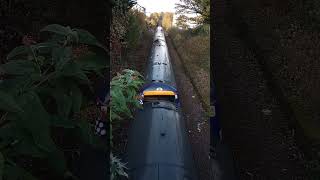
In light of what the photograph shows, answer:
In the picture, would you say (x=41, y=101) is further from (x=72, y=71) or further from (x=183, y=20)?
(x=183, y=20)

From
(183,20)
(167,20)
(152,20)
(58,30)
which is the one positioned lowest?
(58,30)

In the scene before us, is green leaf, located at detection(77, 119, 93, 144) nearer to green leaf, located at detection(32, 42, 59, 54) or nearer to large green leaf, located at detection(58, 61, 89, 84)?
large green leaf, located at detection(58, 61, 89, 84)

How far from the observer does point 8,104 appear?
1268 mm

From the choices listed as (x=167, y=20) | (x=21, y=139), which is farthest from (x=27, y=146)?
(x=167, y=20)

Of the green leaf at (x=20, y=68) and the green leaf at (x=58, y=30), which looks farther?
the green leaf at (x=58, y=30)

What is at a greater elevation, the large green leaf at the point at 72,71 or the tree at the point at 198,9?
the tree at the point at 198,9

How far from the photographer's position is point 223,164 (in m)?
6.28

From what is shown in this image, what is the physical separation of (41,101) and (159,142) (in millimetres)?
2988

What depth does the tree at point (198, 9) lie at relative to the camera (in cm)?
1703

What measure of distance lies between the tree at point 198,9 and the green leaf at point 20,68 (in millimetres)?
15473

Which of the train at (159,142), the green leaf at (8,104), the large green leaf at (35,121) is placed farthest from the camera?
the train at (159,142)

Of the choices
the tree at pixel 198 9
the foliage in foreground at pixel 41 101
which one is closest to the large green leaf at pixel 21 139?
the foliage in foreground at pixel 41 101

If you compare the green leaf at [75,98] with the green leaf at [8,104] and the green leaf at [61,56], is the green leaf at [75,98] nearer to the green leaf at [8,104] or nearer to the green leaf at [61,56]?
the green leaf at [61,56]

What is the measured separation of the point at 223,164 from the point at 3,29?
4346 mm
